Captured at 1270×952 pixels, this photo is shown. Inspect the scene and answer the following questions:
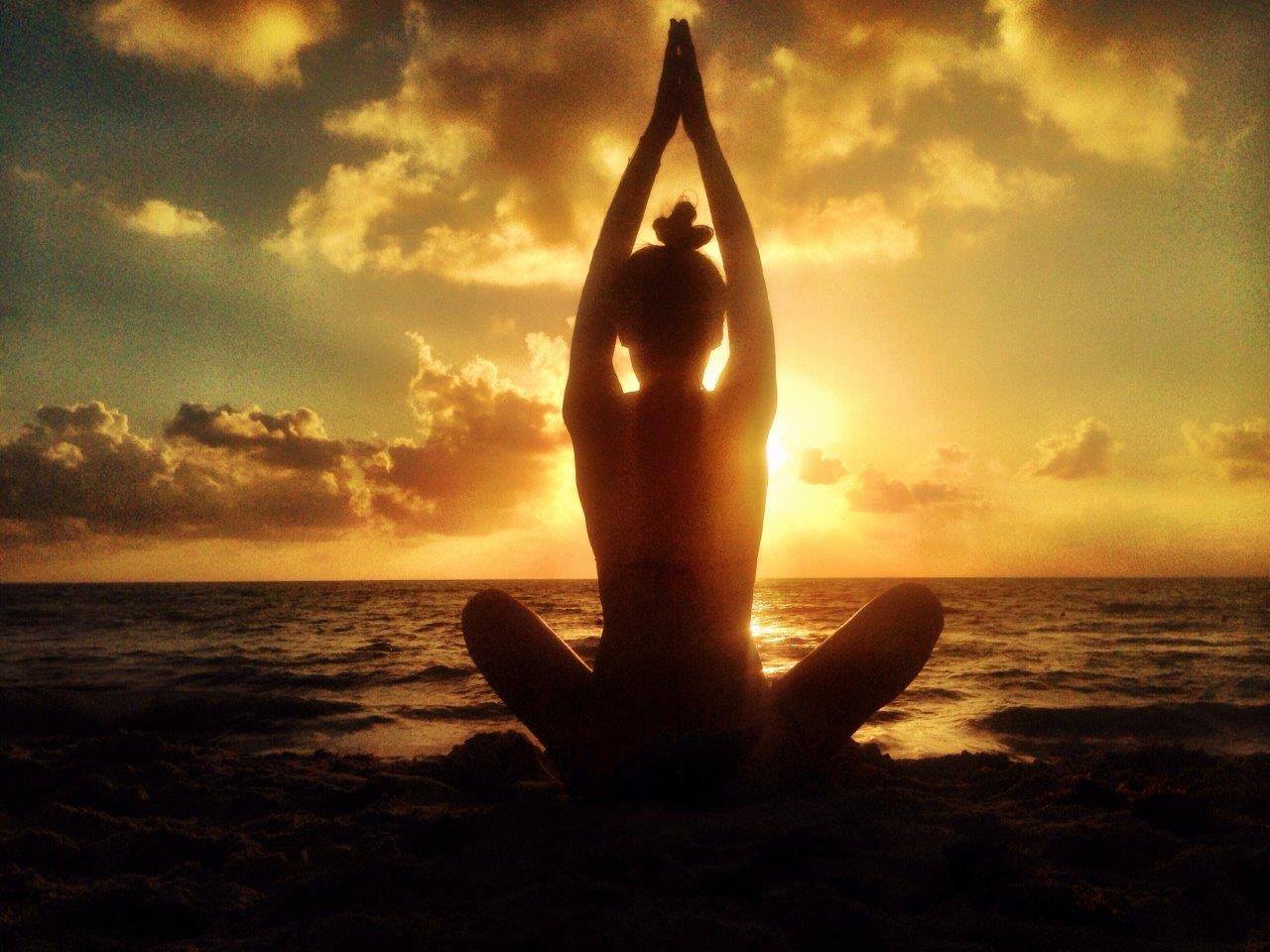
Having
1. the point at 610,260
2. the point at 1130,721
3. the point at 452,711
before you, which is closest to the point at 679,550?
the point at 610,260

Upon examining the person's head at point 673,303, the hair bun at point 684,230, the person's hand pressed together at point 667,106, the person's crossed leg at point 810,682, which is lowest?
the person's crossed leg at point 810,682

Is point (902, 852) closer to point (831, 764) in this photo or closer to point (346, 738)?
point (831, 764)

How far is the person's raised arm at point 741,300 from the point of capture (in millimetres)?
2260

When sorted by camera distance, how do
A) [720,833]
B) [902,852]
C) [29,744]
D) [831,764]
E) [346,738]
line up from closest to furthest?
[902,852]
[720,833]
[831,764]
[29,744]
[346,738]

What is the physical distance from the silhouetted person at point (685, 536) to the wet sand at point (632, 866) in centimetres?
30

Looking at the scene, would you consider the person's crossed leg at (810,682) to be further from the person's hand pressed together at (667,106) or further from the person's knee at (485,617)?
the person's hand pressed together at (667,106)

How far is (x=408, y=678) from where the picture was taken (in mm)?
8195

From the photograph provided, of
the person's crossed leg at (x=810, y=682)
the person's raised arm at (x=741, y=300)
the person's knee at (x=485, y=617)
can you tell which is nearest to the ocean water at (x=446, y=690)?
the person's crossed leg at (x=810, y=682)

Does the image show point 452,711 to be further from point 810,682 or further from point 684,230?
point 684,230

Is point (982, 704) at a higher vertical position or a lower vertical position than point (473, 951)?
lower

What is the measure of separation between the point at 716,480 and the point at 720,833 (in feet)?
3.51

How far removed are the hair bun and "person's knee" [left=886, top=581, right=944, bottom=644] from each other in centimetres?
129

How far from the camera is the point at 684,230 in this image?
2.35 meters

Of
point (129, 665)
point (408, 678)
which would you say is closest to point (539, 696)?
point (408, 678)
